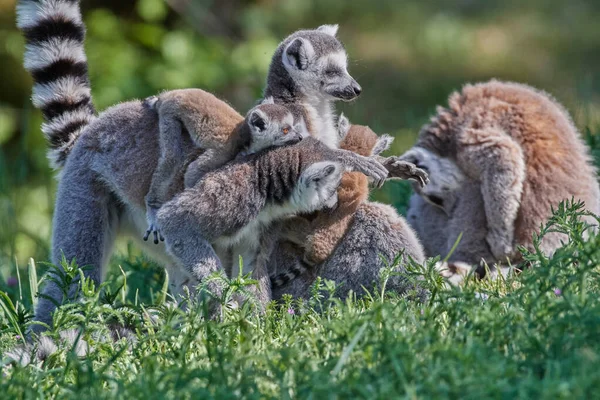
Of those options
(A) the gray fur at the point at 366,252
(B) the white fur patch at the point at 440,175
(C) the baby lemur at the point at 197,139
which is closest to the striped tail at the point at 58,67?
(C) the baby lemur at the point at 197,139

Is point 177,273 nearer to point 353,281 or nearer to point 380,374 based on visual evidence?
point 353,281

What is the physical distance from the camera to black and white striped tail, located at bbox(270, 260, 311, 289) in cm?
454

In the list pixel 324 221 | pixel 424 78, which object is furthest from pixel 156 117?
pixel 424 78

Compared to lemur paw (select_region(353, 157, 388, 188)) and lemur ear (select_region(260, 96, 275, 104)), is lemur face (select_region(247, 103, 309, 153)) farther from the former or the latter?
lemur paw (select_region(353, 157, 388, 188))

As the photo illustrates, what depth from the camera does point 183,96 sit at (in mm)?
4434

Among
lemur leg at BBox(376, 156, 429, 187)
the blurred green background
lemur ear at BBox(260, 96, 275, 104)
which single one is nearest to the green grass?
lemur leg at BBox(376, 156, 429, 187)

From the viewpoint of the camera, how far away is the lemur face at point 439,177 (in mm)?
5414

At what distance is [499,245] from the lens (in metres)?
5.22

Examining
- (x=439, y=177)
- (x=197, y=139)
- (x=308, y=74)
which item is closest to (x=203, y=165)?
(x=197, y=139)

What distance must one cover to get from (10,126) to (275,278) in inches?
270

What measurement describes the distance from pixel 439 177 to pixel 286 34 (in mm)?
7888

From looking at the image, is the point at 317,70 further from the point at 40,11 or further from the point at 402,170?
the point at 40,11

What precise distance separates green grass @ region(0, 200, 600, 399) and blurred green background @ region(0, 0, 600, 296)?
9.22 feet

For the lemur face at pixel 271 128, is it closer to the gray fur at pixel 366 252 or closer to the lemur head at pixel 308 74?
the lemur head at pixel 308 74
